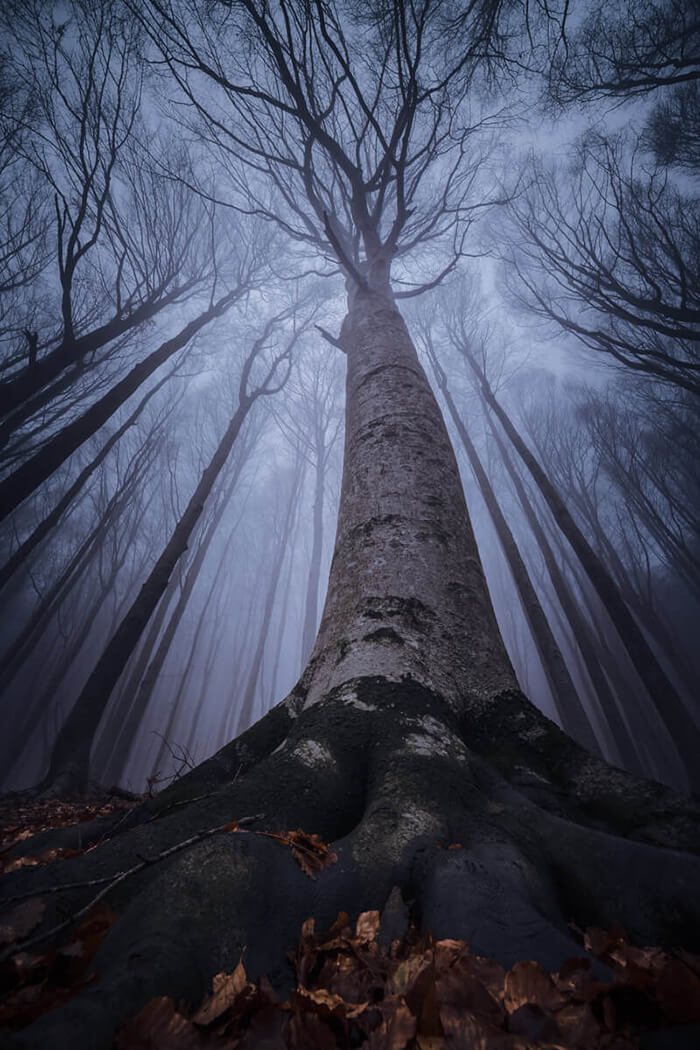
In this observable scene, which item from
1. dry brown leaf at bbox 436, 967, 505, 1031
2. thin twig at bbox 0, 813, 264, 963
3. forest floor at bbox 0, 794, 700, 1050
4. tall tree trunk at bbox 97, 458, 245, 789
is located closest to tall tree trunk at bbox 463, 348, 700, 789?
forest floor at bbox 0, 794, 700, 1050

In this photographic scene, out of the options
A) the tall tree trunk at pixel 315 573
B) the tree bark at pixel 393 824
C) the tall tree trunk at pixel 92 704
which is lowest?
the tree bark at pixel 393 824

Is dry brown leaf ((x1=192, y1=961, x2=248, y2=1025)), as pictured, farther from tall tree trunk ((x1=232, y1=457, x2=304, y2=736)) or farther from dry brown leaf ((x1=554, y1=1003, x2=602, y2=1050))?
tall tree trunk ((x1=232, y1=457, x2=304, y2=736))

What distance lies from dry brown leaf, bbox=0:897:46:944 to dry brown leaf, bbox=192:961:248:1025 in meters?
0.36

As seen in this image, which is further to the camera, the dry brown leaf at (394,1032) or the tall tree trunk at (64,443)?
the tall tree trunk at (64,443)

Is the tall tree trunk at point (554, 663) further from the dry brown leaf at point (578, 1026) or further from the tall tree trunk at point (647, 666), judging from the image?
the dry brown leaf at point (578, 1026)

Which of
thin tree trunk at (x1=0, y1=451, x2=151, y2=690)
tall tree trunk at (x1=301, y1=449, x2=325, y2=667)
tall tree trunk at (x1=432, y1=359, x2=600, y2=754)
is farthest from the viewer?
tall tree trunk at (x1=301, y1=449, x2=325, y2=667)

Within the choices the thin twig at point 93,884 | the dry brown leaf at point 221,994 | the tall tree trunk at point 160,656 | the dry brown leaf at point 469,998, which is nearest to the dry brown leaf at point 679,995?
the dry brown leaf at point 469,998

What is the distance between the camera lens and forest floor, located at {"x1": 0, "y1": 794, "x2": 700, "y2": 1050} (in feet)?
1.78

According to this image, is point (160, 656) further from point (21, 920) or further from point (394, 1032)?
point (394, 1032)

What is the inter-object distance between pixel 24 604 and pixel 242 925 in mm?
26433

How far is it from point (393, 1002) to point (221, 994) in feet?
0.91

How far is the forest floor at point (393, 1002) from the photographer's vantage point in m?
0.54

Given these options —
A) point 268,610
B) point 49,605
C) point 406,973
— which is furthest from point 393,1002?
Result: point 268,610

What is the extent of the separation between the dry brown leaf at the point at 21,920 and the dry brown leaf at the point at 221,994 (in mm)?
356
